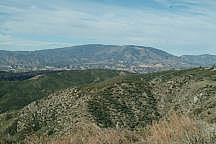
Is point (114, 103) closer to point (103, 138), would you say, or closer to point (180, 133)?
point (103, 138)

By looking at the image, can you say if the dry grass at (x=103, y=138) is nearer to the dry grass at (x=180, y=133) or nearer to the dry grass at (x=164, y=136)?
the dry grass at (x=164, y=136)

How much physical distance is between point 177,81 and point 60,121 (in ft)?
122

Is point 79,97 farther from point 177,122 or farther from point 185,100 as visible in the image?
point 177,122

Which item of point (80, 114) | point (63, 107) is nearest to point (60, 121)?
point (80, 114)

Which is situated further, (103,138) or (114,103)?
(114,103)

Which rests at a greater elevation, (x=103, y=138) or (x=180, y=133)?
(x=180, y=133)

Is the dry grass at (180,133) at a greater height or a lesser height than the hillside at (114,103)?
greater

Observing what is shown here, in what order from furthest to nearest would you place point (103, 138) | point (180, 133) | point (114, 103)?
point (114, 103)
point (103, 138)
point (180, 133)

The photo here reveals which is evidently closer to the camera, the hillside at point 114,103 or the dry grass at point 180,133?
the dry grass at point 180,133

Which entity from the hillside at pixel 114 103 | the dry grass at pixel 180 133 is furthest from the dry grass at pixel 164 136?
the hillside at pixel 114 103

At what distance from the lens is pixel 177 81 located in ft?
393

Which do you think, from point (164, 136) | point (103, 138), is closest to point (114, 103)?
point (103, 138)

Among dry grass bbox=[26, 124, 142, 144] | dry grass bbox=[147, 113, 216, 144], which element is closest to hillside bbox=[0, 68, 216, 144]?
dry grass bbox=[26, 124, 142, 144]

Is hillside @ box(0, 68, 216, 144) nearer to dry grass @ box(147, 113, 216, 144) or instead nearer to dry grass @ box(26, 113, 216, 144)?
dry grass @ box(26, 113, 216, 144)
